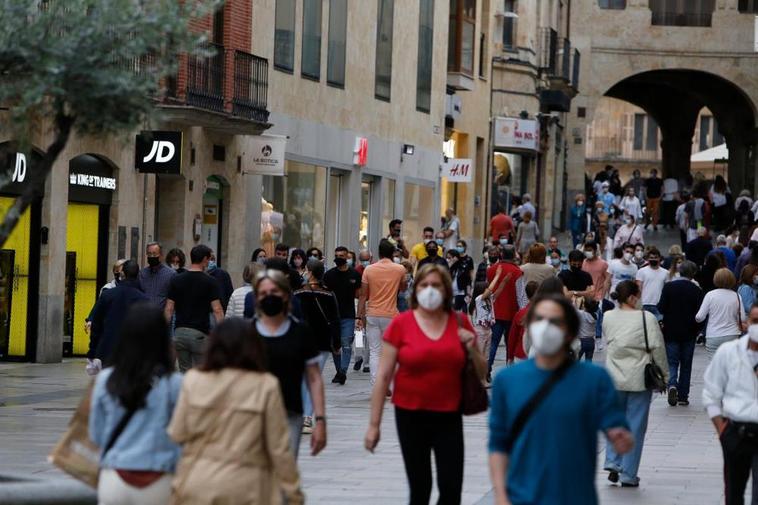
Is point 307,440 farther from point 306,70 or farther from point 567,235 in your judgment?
point 567,235

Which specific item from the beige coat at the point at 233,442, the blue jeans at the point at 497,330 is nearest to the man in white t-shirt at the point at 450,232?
the blue jeans at the point at 497,330

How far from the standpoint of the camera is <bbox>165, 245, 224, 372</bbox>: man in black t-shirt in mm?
16484

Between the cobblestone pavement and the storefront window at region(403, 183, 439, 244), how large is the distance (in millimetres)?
Result: 19865

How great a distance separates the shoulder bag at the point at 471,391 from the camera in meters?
9.75

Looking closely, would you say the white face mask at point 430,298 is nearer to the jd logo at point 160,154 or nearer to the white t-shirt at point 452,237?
the jd logo at point 160,154

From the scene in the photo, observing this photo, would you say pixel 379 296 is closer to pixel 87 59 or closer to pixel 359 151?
pixel 87 59

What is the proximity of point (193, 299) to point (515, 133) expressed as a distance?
34756 mm

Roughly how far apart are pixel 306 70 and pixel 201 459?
26.9 m

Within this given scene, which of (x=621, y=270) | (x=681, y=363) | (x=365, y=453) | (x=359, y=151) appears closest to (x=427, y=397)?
(x=365, y=453)

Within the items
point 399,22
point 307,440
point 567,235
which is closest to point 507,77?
point 567,235

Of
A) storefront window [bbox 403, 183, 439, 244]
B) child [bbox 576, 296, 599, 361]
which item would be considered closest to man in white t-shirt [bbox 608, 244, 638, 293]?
child [bbox 576, 296, 599, 361]

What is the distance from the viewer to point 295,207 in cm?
3466

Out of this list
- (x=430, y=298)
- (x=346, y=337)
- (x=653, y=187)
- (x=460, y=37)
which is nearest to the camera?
(x=430, y=298)

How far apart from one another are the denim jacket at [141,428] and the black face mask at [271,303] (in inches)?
69.2
